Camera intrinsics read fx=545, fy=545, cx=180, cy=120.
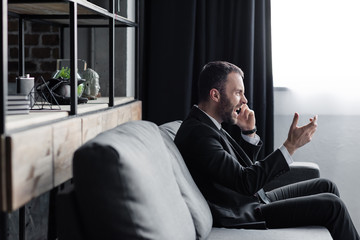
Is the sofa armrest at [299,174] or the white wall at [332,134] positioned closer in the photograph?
the sofa armrest at [299,174]

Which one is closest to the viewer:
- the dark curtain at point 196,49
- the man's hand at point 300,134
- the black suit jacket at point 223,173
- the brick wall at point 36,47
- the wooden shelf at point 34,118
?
the wooden shelf at point 34,118

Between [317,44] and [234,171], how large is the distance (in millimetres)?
1672

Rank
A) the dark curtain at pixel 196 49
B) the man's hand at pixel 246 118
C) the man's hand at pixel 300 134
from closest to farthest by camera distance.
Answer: the man's hand at pixel 300 134, the man's hand at pixel 246 118, the dark curtain at pixel 196 49

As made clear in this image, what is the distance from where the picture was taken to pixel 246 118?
269 cm

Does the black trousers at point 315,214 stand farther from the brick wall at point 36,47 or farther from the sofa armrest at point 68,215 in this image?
the brick wall at point 36,47

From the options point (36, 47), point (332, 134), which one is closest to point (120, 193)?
point (36, 47)

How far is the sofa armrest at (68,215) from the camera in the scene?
140 cm

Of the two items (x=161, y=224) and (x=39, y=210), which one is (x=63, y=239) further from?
(x=39, y=210)

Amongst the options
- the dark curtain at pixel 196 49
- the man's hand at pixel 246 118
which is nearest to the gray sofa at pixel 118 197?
the man's hand at pixel 246 118

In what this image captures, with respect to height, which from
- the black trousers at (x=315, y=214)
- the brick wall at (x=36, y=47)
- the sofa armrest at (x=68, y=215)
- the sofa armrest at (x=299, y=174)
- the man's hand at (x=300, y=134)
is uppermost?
the brick wall at (x=36, y=47)

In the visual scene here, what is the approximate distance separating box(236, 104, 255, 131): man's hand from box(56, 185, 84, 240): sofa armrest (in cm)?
142

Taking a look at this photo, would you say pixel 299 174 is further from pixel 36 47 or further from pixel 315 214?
pixel 36 47

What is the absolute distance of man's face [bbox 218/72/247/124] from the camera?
2412 mm

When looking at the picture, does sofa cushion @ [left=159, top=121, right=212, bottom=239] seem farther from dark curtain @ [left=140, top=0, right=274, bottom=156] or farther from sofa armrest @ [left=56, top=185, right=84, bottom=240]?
dark curtain @ [left=140, top=0, right=274, bottom=156]
